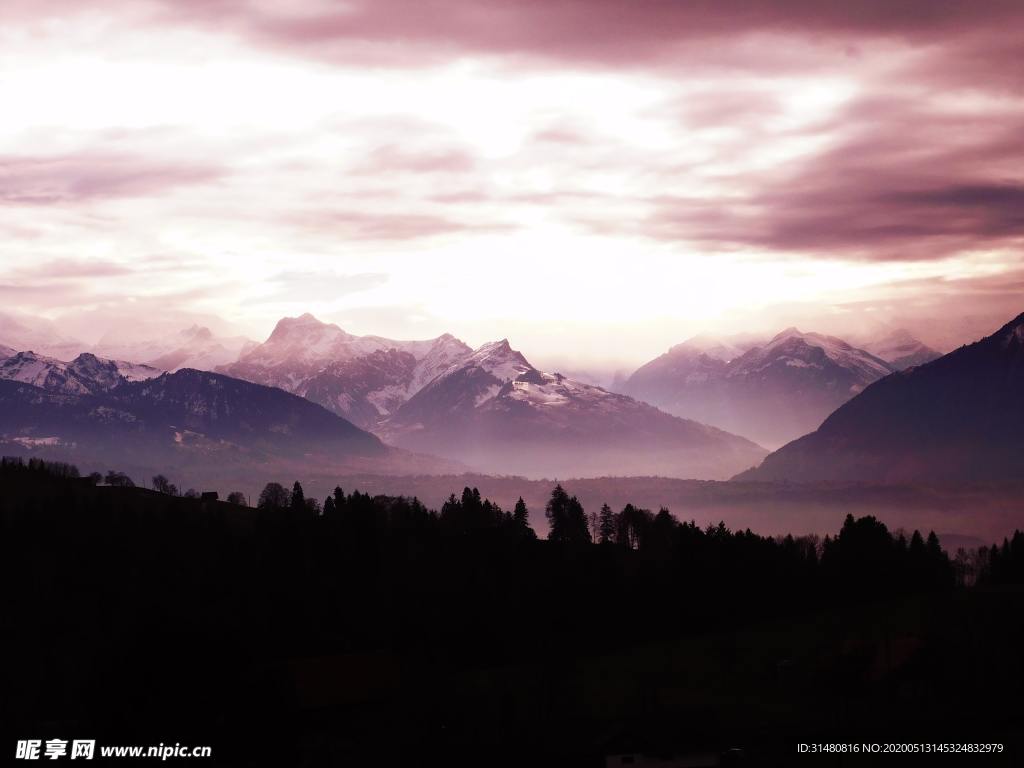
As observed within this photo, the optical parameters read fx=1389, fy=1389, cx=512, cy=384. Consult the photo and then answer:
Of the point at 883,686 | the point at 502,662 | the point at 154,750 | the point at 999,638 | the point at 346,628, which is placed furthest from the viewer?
the point at 346,628

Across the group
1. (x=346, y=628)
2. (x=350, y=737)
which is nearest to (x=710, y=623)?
(x=346, y=628)

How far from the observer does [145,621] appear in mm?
105000

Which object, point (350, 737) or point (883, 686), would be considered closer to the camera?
point (350, 737)

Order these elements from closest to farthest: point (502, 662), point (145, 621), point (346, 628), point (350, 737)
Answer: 1. point (145, 621)
2. point (350, 737)
3. point (502, 662)
4. point (346, 628)

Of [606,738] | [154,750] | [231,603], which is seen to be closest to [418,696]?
A: [606,738]

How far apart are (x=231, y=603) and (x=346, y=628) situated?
17.0 meters

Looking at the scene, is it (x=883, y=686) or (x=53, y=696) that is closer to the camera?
(x=883, y=686)

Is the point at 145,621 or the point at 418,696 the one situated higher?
the point at 145,621

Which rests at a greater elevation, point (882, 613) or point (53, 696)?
point (882, 613)

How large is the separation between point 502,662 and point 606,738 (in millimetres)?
69720

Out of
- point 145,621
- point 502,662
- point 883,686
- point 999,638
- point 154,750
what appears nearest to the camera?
point 154,750

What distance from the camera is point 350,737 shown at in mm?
122438

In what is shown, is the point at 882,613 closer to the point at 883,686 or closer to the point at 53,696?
the point at 883,686

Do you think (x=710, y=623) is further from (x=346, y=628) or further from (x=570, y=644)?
(x=346, y=628)
